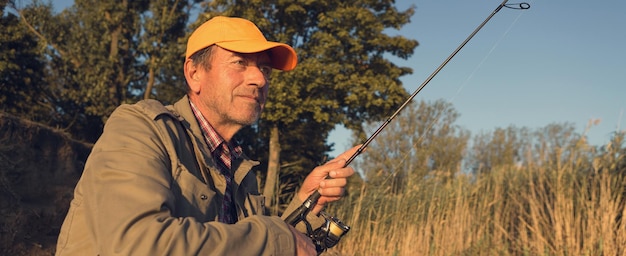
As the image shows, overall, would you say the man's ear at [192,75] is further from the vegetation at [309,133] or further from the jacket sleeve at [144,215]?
the vegetation at [309,133]

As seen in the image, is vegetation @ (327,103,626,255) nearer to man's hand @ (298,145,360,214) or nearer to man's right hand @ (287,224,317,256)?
man's hand @ (298,145,360,214)

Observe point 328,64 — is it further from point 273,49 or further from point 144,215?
point 144,215

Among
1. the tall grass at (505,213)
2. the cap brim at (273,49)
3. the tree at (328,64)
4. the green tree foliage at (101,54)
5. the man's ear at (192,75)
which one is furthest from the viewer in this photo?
the green tree foliage at (101,54)

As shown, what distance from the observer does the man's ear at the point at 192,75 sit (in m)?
2.55

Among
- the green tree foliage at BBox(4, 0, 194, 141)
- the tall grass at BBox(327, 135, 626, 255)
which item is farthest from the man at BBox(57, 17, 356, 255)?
the green tree foliage at BBox(4, 0, 194, 141)

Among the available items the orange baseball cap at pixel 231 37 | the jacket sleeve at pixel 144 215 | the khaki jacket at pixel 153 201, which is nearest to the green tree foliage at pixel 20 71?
the orange baseball cap at pixel 231 37

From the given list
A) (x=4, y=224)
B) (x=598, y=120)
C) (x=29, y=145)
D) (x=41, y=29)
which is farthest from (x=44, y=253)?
(x=41, y=29)

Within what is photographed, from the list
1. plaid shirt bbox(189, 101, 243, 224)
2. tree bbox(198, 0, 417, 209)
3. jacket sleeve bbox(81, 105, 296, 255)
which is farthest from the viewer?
tree bbox(198, 0, 417, 209)

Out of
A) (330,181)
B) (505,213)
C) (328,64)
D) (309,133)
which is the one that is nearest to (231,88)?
(330,181)

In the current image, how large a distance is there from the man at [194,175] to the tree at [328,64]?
733 inches

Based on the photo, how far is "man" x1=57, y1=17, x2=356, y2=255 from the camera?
1.58m

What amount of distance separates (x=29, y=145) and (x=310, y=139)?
1541 centimetres

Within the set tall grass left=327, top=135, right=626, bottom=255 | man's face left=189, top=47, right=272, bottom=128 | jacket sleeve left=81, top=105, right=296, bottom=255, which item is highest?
tall grass left=327, top=135, right=626, bottom=255

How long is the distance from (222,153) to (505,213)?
5499 millimetres
